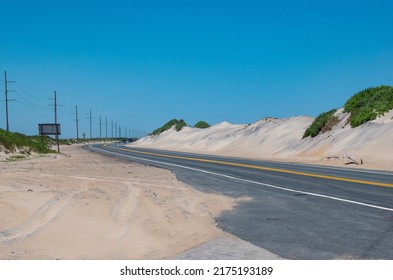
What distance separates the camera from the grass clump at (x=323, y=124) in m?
41.1

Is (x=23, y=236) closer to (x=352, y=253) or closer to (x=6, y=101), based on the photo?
(x=352, y=253)

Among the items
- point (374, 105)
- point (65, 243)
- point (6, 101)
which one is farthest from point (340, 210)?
point (6, 101)

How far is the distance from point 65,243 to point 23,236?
69 cm

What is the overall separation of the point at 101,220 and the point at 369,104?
3458cm

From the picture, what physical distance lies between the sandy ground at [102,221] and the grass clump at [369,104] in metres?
27.2

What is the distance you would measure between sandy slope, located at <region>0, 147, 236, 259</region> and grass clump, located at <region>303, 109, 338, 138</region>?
3130 centimetres

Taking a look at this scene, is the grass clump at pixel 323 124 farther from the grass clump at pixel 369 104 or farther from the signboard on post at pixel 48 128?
the signboard on post at pixel 48 128

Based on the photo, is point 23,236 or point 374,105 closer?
point 23,236

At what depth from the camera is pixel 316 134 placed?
4278cm

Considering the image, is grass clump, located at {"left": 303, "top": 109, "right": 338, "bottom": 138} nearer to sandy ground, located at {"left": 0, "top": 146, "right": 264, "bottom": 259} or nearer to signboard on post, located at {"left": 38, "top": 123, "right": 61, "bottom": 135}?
signboard on post, located at {"left": 38, "top": 123, "right": 61, "bottom": 135}

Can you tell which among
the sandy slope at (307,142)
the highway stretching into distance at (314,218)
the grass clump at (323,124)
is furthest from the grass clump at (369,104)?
the highway stretching into distance at (314,218)

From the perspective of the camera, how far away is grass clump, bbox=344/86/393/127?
3553 cm

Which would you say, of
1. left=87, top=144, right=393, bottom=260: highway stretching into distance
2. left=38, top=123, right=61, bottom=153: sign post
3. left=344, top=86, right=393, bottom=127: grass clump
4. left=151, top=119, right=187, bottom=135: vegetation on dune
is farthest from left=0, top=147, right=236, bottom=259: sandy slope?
left=151, top=119, right=187, bottom=135: vegetation on dune
